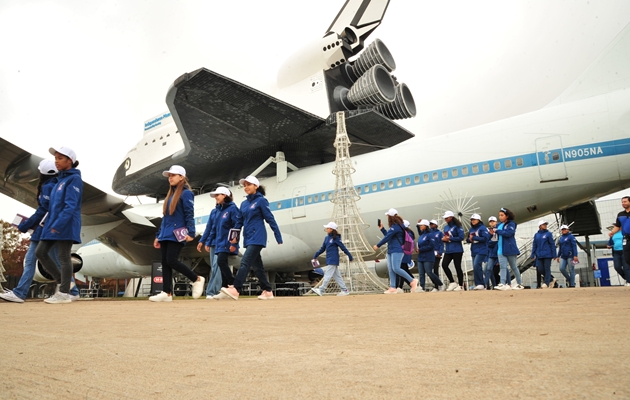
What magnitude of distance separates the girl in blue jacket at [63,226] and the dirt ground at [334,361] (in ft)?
10.7

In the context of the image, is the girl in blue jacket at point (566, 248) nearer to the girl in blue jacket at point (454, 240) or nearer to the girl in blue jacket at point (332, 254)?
the girl in blue jacket at point (454, 240)

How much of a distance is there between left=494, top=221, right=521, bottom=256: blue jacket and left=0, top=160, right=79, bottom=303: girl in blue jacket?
7231 mm

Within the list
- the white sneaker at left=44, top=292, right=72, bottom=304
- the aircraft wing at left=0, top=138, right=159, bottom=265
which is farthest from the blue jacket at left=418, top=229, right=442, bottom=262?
the aircraft wing at left=0, top=138, right=159, bottom=265

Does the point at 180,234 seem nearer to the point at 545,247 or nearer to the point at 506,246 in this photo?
the point at 506,246

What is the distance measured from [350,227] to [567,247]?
16.1 feet

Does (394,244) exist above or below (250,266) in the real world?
above

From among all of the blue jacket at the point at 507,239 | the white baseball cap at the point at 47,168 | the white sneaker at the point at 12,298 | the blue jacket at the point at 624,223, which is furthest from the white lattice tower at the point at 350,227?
the white sneaker at the point at 12,298

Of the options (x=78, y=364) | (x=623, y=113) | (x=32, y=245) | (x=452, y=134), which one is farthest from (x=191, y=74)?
(x=78, y=364)

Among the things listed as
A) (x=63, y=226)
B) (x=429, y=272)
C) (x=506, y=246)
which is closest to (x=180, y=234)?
(x=63, y=226)

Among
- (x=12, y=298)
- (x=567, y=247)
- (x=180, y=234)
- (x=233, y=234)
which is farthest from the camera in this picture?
(x=567, y=247)

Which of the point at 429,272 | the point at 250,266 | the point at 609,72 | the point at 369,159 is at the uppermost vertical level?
the point at 609,72

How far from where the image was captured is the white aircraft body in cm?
956

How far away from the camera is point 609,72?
32.3 ft

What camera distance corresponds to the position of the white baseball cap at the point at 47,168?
245 inches
